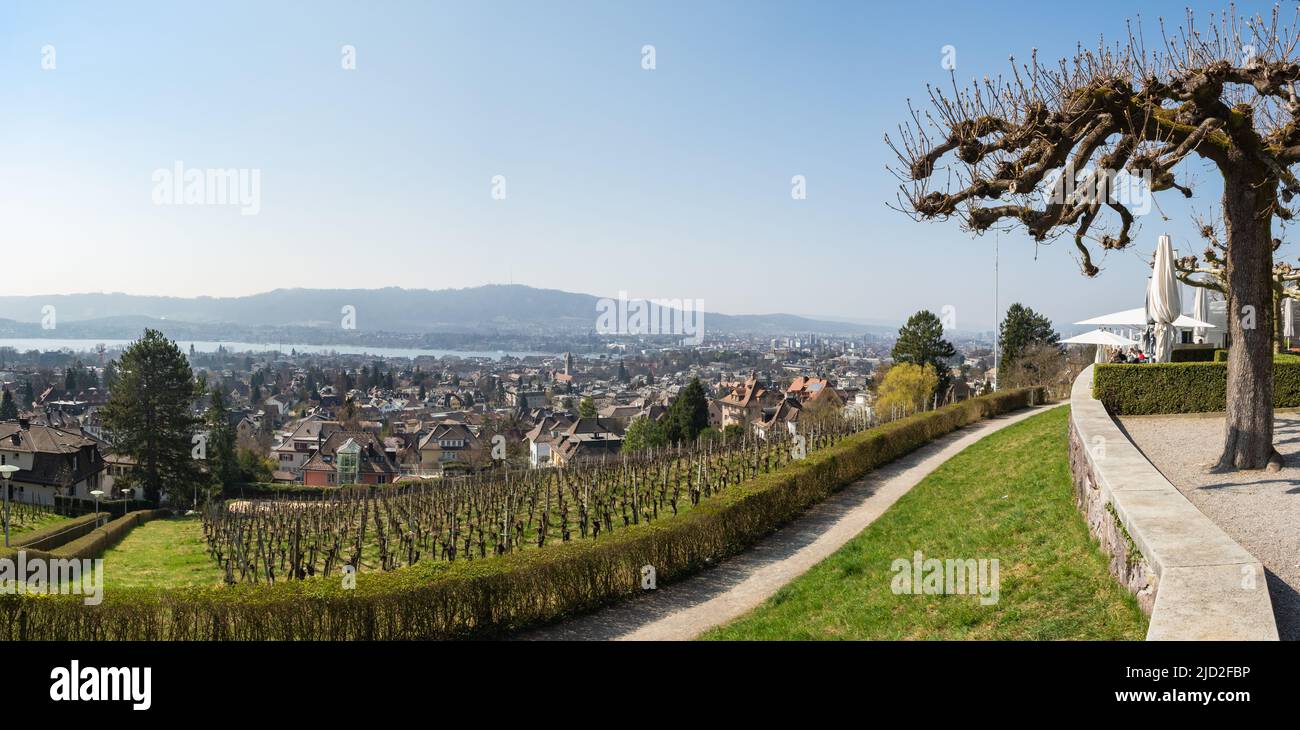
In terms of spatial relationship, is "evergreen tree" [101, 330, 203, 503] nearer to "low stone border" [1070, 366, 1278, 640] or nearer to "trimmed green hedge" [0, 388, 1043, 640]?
"trimmed green hedge" [0, 388, 1043, 640]

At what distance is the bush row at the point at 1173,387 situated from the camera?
45.1 feet

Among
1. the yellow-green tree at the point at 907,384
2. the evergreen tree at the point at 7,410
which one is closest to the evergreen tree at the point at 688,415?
the yellow-green tree at the point at 907,384

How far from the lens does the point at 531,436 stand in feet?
225

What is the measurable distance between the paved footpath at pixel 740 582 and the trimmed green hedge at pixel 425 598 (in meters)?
0.29

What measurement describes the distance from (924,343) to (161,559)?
127 ft

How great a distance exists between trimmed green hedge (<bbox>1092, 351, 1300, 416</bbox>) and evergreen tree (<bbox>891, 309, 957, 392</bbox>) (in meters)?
30.5

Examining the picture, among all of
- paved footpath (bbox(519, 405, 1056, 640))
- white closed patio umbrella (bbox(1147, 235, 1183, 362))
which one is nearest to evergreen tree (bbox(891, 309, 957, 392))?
white closed patio umbrella (bbox(1147, 235, 1183, 362))

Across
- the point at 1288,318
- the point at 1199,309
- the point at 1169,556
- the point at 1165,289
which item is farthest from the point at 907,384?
the point at 1169,556

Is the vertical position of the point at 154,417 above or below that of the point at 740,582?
below

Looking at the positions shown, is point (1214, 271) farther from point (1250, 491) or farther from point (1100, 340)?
point (1250, 491)

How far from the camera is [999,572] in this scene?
23.8ft

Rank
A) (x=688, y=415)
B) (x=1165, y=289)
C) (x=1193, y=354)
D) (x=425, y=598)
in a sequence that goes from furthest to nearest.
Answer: (x=688, y=415) → (x=1193, y=354) → (x=1165, y=289) → (x=425, y=598)
